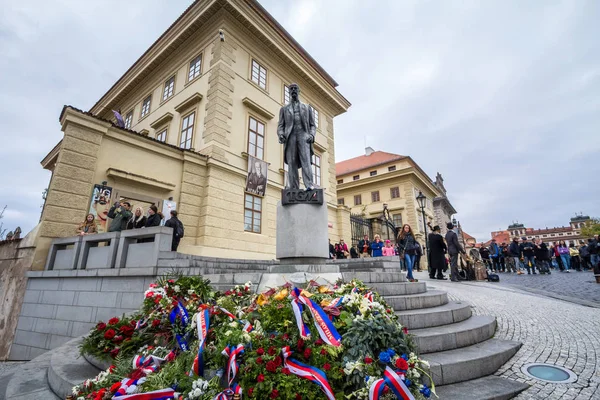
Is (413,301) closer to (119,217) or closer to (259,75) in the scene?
(119,217)

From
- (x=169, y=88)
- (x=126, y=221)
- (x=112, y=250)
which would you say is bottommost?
(x=112, y=250)

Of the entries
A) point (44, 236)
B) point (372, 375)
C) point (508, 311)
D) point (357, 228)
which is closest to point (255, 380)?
point (372, 375)

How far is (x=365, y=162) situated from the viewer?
1512 inches

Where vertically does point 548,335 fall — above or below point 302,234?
below

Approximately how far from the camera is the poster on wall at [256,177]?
1315 cm

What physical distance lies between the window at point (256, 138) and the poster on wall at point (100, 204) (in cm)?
636

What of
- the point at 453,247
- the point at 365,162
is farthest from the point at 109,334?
the point at 365,162

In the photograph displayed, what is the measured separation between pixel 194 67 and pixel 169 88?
225 cm

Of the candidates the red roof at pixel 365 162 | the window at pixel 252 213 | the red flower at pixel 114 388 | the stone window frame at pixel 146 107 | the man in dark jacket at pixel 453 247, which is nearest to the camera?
the red flower at pixel 114 388

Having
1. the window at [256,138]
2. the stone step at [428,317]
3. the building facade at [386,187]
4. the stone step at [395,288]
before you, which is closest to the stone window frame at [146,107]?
the window at [256,138]

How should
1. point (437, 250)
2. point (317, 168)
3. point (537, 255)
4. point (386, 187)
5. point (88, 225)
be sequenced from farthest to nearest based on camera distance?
1. point (386, 187)
2. point (317, 168)
3. point (537, 255)
4. point (437, 250)
5. point (88, 225)

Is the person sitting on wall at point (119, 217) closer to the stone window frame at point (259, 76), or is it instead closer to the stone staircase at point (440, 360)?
the stone staircase at point (440, 360)

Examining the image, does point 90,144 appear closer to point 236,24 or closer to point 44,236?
point 44,236

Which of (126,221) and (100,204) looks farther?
(100,204)
